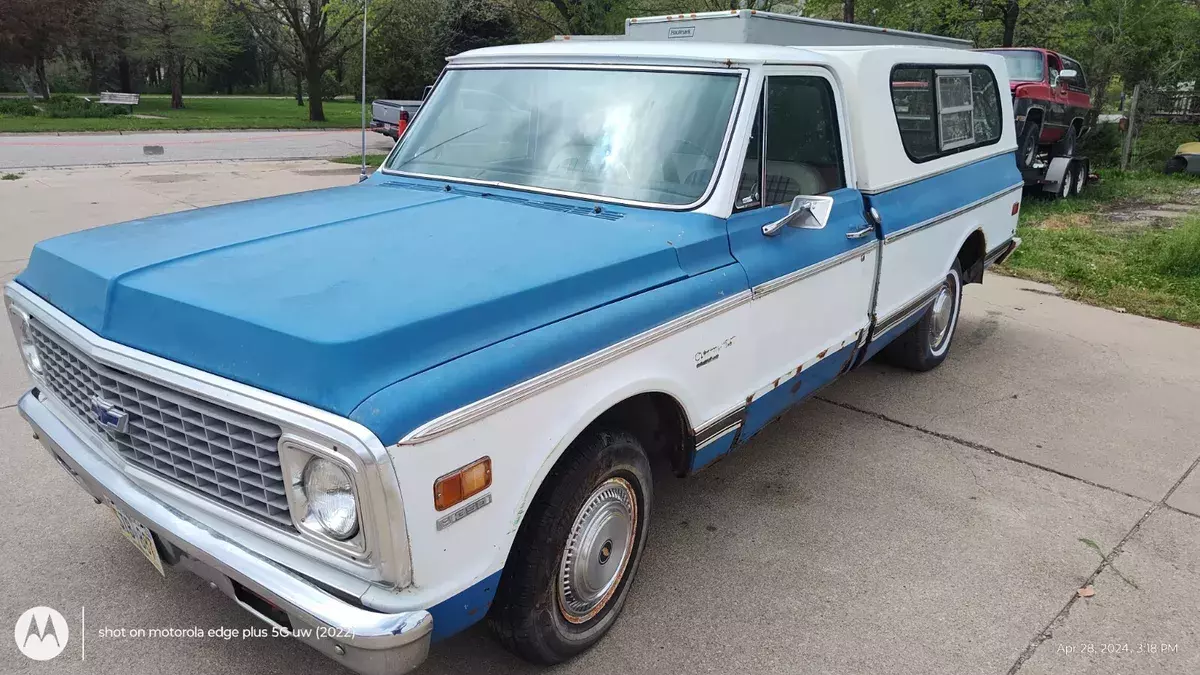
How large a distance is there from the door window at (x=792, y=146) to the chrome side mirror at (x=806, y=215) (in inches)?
5.6

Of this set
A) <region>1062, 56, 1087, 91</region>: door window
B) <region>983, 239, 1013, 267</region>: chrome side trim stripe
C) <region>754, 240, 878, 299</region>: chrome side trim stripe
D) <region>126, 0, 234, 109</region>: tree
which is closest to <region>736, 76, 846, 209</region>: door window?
<region>754, 240, 878, 299</region>: chrome side trim stripe

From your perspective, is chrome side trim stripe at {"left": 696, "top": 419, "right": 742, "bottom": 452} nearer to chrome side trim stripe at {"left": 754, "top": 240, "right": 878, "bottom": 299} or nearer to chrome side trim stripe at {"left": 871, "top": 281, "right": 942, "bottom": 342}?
chrome side trim stripe at {"left": 754, "top": 240, "right": 878, "bottom": 299}

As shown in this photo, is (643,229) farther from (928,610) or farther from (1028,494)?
(1028,494)

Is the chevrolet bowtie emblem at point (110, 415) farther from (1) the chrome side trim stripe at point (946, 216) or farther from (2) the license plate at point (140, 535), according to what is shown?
(1) the chrome side trim stripe at point (946, 216)

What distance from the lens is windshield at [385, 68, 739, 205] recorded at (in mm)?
3369

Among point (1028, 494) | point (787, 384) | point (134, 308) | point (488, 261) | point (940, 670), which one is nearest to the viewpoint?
point (134, 308)

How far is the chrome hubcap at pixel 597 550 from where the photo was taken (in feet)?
8.91

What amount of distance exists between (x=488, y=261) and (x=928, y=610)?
2.17 meters

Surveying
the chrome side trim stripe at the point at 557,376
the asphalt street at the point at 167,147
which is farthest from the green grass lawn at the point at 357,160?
the chrome side trim stripe at the point at 557,376

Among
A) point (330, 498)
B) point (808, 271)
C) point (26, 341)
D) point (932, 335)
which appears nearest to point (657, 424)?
point (808, 271)

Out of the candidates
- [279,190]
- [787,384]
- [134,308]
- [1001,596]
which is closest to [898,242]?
[787,384]

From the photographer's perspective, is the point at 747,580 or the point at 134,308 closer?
the point at 134,308

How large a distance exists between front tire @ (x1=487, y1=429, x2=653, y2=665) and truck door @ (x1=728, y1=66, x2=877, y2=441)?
0.79 metres

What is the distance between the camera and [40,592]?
3.10m
